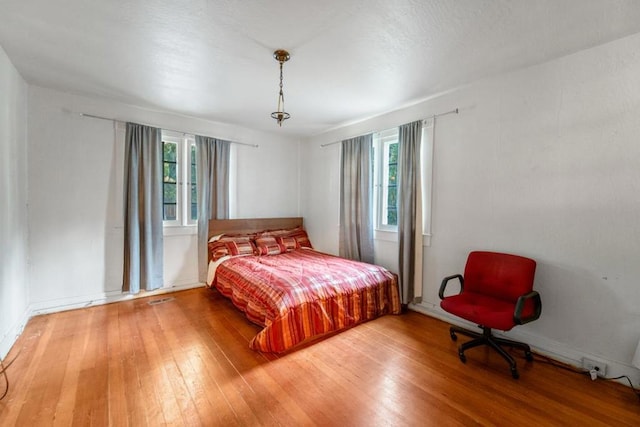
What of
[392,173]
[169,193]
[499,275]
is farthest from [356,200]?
[169,193]

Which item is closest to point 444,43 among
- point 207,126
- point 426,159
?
point 426,159

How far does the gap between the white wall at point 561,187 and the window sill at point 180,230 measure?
3.41 metres

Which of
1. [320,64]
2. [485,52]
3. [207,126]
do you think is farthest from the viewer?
[207,126]

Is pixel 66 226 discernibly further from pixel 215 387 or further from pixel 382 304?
pixel 382 304

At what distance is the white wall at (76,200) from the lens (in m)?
2.97

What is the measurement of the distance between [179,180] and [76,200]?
1153mm

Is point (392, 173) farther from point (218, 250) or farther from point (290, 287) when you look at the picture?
point (218, 250)

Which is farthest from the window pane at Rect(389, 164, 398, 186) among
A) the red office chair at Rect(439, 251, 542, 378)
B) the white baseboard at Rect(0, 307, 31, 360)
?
the white baseboard at Rect(0, 307, 31, 360)

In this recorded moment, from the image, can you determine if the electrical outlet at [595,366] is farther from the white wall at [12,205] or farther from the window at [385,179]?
the white wall at [12,205]

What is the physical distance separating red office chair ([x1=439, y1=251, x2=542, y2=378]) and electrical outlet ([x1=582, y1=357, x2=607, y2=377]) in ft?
1.17

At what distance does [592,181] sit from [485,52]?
1338 mm

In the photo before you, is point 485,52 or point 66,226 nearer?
point 485,52

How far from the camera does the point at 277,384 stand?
1945mm

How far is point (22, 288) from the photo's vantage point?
2756 mm
